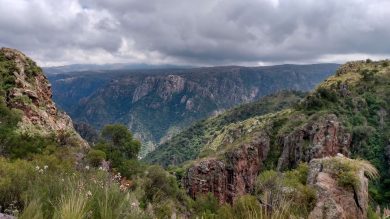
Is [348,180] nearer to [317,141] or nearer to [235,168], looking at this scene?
[317,141]

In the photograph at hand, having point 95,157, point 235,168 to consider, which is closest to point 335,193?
point 95,157

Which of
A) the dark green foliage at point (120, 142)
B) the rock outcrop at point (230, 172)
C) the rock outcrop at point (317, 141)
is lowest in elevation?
the rock outcrop at point (230, 172)

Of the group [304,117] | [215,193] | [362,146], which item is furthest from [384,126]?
[215,193]

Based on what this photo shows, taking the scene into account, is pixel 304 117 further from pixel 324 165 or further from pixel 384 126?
pixel 324 165

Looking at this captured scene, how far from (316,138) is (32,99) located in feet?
169

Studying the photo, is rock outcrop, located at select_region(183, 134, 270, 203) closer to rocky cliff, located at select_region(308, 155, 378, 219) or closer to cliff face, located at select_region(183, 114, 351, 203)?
cliff face, located at select_region(183, 114, 351, 203)

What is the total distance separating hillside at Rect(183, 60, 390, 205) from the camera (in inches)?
3120

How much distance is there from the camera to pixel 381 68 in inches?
4060

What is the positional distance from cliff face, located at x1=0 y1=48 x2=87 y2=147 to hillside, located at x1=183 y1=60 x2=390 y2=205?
1411 inches

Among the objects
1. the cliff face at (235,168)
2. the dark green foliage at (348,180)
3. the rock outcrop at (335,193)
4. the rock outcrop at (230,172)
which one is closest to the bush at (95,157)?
the rock outcrop at (335,193)

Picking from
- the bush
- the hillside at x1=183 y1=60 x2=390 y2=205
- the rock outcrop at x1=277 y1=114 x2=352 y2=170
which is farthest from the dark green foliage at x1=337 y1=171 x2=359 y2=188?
the rock outcrop at x1=277 y1=114 x2=352 y2=170

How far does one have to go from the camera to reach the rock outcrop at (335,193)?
489 inches

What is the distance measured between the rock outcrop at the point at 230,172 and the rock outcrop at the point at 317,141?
26.1 ft

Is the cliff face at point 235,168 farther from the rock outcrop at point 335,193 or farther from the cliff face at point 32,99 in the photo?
the rock outcrop at point 335,193
